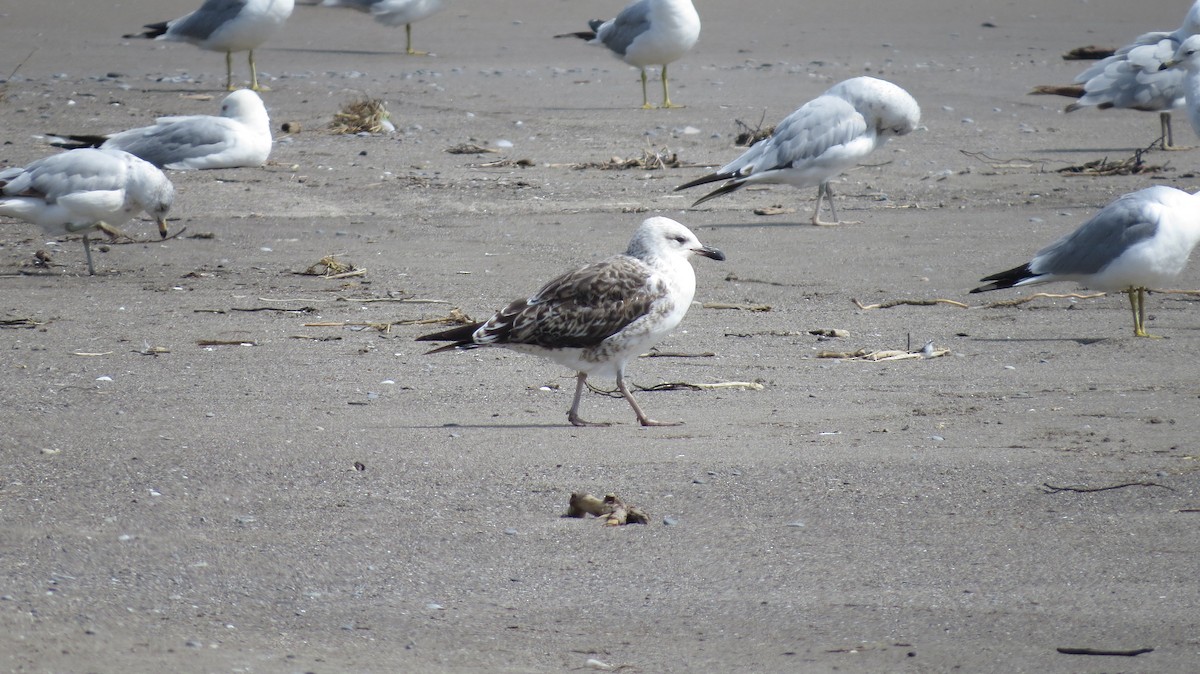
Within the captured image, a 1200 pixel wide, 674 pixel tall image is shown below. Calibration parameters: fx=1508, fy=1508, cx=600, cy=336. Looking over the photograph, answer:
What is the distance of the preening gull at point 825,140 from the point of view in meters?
12.0

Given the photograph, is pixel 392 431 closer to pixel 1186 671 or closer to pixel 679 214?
pixel 1186 671

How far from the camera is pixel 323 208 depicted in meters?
12.1

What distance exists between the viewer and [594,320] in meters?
6.52

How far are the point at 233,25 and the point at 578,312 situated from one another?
12955mm

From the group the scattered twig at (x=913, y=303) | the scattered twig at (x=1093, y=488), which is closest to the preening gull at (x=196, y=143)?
the scattered twig at (x=913, y=303)

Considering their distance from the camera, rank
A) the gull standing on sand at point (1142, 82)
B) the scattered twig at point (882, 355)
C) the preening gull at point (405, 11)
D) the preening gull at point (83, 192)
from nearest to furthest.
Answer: the scattered twig at point (882, 355)
the preening gull at point (83, 192)
the gull standing on sand at point (1142, 82)
the preening gull at point (405, 11)

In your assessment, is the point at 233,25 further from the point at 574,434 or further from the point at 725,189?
the point at 574,434

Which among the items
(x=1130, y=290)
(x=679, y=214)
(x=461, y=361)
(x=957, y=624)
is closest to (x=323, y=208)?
(x=679, y=214)

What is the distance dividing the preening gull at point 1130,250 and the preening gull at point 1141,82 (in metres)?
6.94

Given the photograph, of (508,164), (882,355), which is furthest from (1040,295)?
(508,164)

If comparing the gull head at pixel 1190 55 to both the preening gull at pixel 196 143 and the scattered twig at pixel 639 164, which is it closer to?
the scattered twig at pixel 639 164

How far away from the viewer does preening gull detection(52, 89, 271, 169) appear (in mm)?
12898

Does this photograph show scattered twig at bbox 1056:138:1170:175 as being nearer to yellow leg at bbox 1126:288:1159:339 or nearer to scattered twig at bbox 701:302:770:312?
yellow leg at bbox 1126:288:1159:339

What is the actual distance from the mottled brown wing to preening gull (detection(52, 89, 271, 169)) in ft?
23.0
